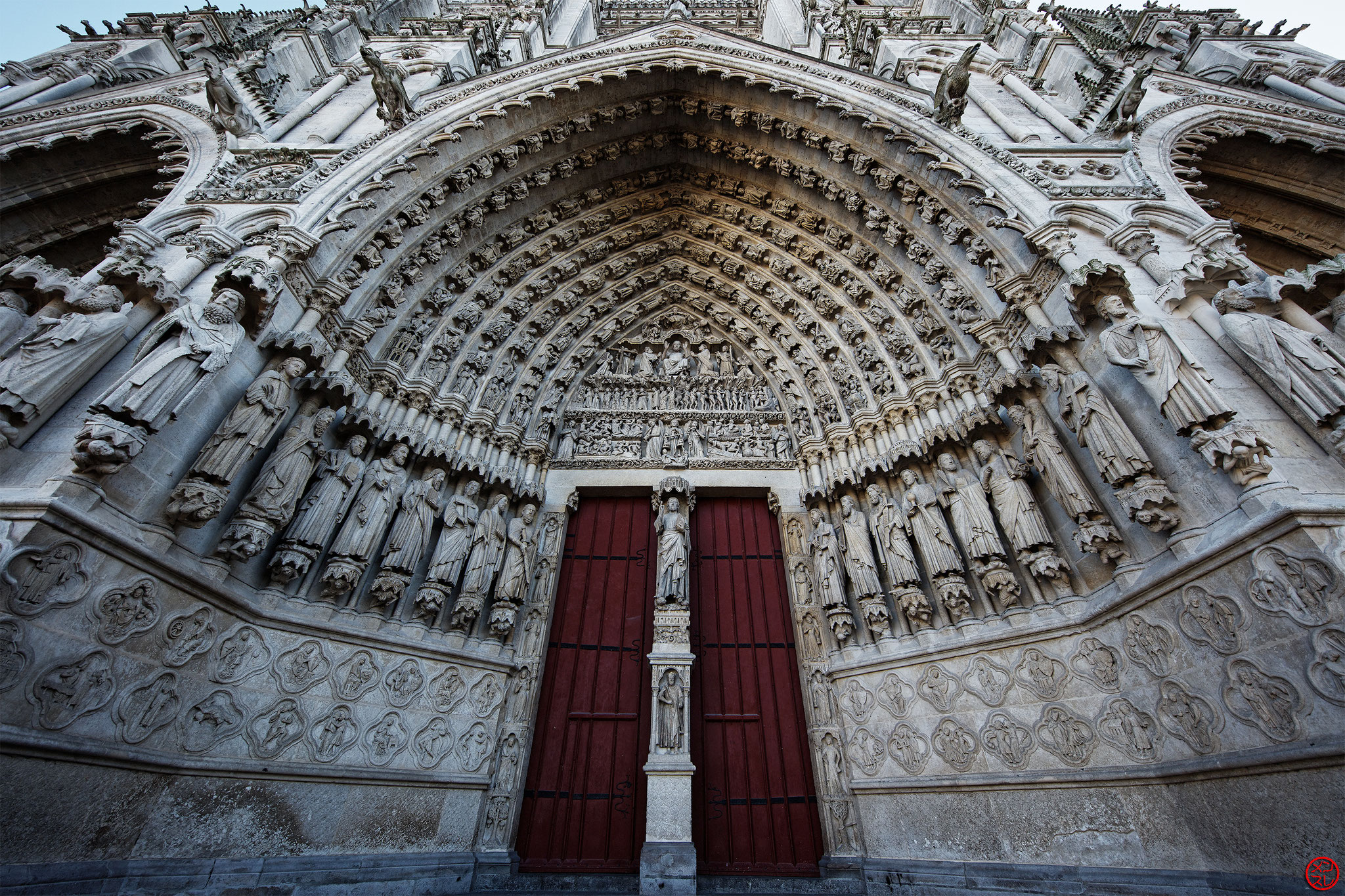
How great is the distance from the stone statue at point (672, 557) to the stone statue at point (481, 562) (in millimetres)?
1506

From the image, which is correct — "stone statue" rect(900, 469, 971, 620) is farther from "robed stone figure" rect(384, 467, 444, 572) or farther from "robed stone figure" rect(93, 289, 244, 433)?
"robed stone figure" rect(93, 289, 244, 433)

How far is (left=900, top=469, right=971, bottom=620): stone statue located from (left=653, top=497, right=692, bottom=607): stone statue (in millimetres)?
2068

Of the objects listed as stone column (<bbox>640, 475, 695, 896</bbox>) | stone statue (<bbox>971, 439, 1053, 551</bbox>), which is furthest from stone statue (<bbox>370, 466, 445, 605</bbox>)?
stone statue (<bbox>971, 439, 1053, 551</bbox>)

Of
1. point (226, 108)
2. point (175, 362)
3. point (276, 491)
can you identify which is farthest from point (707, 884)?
point (226, 108)

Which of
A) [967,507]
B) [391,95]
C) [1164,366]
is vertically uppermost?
[391,95]

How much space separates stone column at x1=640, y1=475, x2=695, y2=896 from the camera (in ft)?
12.8

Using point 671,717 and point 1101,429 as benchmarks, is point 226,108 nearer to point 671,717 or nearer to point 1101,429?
point 671,717

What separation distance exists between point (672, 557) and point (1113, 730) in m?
3.38

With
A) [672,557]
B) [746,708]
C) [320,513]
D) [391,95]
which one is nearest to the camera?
[320,513]

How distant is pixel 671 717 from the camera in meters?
4.49

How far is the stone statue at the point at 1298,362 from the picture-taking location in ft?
9.49

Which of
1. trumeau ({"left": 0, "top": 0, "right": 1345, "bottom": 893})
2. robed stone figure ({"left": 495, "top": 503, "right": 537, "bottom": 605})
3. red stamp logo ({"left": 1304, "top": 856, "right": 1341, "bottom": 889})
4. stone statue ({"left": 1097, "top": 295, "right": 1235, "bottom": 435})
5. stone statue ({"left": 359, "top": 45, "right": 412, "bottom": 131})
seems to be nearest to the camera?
red stamp logo ({"left": 1304, "top": 856, "right": 1341, "bottom": 889})

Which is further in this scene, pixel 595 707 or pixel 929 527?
pixel 595 707

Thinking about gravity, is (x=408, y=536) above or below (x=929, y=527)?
below
